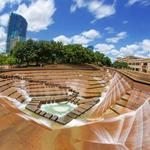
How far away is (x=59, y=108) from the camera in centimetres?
1314

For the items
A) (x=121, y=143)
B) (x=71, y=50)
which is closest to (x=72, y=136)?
(x=121, y=143)

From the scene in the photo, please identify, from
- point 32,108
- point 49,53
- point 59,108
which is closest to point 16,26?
point 49,53

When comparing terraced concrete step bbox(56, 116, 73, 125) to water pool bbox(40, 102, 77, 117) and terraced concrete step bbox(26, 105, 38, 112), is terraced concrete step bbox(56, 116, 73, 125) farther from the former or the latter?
terraced concrete step bbox(26, 105, 38, 112)

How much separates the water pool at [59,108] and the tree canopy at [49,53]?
89.6 feet

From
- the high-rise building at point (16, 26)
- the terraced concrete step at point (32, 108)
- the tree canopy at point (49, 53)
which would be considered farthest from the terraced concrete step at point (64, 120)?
the high-rise building at point (16, 26)

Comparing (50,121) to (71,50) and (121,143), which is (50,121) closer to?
(121,143)

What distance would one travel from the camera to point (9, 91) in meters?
15.3

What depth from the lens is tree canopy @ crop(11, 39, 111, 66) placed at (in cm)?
4078

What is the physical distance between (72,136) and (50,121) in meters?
4.06

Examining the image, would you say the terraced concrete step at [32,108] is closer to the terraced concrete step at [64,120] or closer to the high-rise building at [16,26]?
the terraced concrete step at [64,120]

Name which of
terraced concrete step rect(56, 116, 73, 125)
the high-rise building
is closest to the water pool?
terraced concrete step rect(56, 116, 73, 125)

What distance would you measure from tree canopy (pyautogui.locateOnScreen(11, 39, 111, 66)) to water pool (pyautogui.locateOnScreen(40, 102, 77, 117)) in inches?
1075

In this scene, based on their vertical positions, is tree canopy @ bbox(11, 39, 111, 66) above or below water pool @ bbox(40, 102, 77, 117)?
above

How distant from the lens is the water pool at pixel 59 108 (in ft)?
40.3
